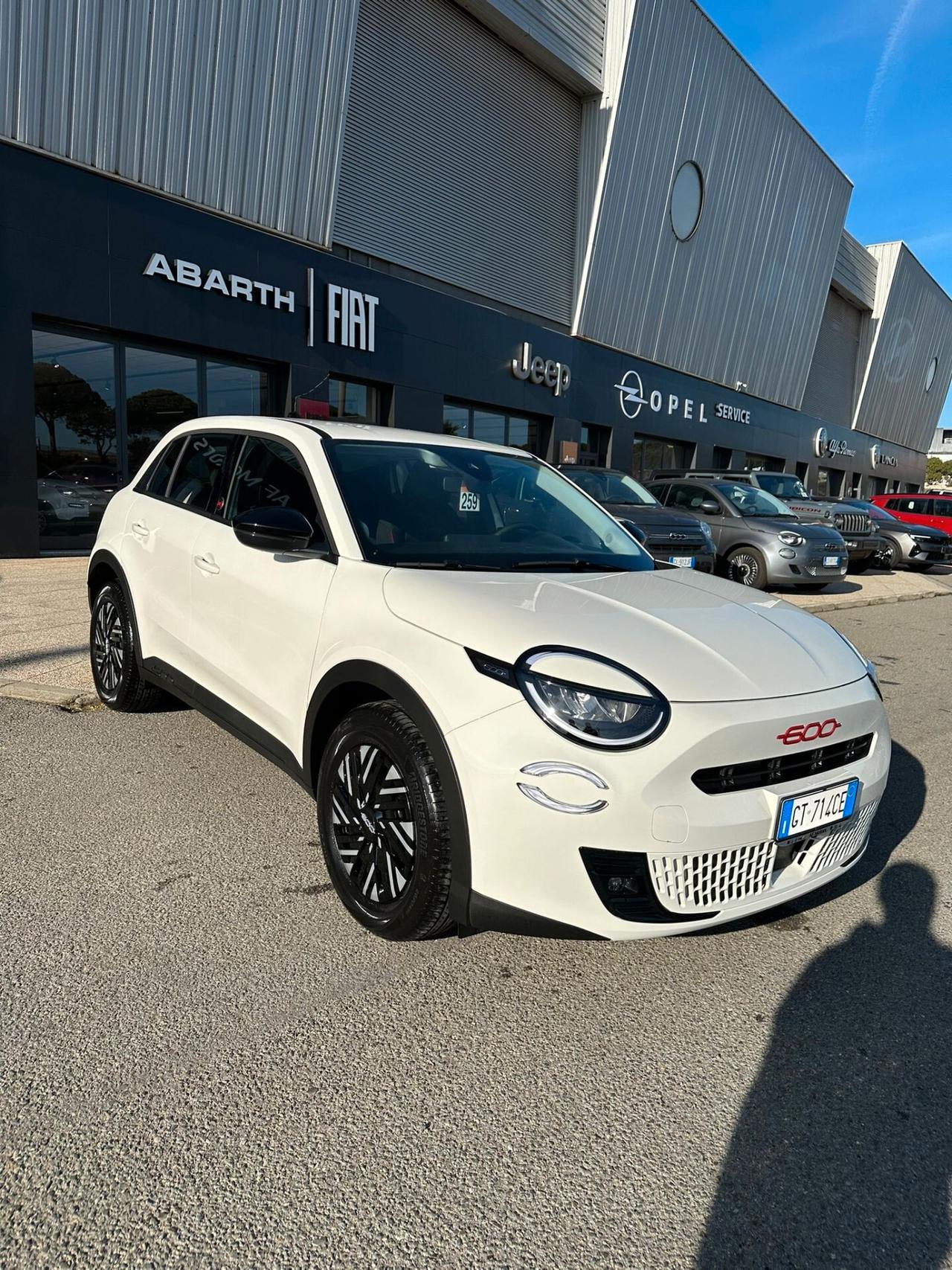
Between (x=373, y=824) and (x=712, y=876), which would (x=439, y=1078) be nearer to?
(x=373, y=824)

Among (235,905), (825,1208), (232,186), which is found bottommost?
(235,905)

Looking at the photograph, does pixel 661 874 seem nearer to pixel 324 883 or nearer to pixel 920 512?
pixel 324 883

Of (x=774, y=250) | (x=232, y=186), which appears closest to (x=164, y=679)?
(x=232, y=186)

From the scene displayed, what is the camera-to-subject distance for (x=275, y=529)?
2.97m

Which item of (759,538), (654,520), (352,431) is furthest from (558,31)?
(352,431)

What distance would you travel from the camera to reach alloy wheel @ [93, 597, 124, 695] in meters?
4.65

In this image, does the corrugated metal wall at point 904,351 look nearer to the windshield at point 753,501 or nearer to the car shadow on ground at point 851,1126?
the windshield at point 753,501

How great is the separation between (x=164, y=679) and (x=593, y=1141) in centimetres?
299

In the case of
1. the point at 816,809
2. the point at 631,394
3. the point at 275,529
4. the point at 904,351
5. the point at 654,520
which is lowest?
the point at 816,809

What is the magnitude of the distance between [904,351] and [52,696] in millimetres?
48720

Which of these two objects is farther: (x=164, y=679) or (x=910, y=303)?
(x=910, y=303)

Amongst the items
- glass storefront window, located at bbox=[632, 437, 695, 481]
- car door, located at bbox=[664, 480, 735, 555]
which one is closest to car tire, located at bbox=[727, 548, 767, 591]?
car door, located at bbox=[664, 480, 735, 555]

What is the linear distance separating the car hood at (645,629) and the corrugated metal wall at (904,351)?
1726 inches

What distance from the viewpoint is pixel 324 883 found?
304 centimetres
